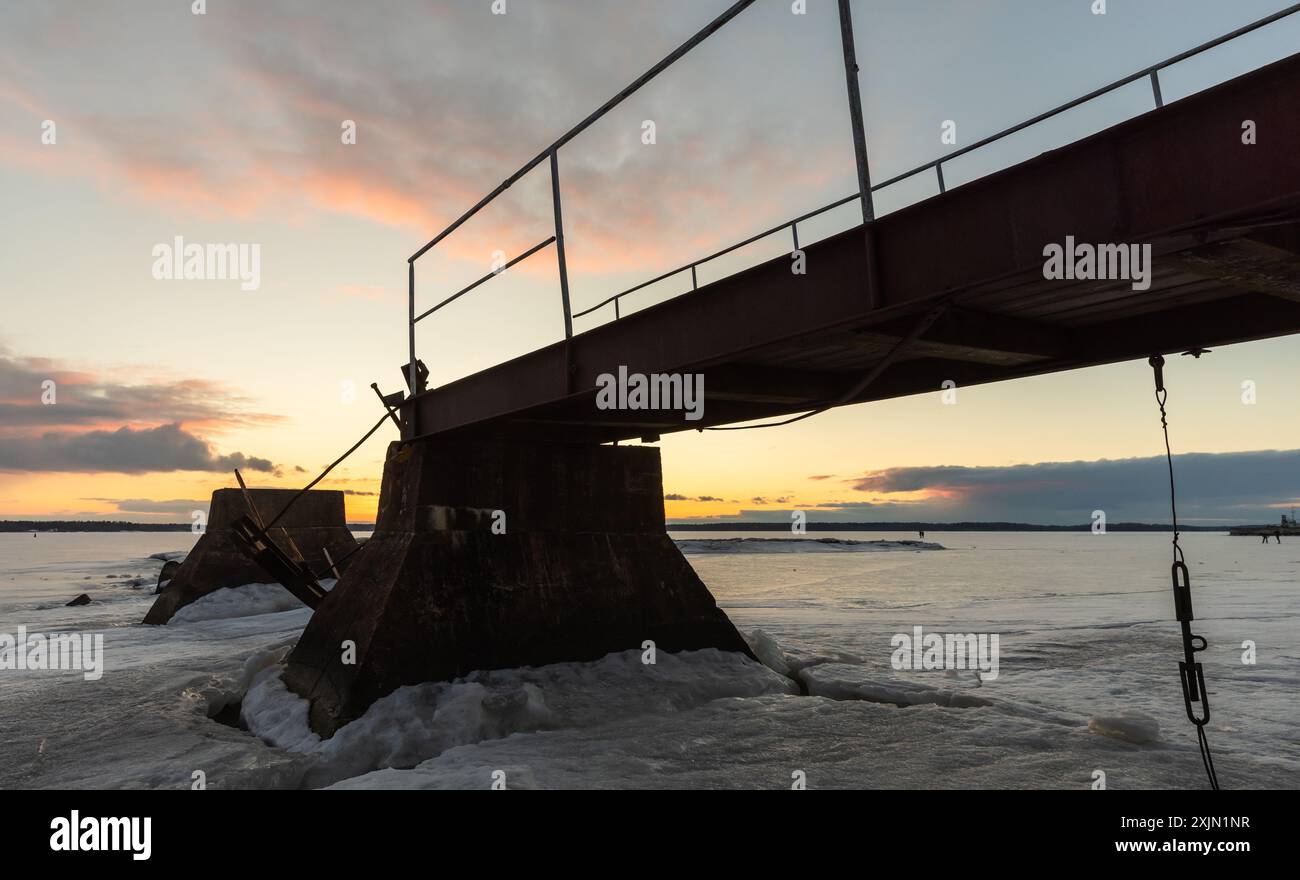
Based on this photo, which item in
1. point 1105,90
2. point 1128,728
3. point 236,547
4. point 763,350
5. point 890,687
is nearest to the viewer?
point 1105,90

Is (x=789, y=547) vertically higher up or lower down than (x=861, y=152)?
lower down

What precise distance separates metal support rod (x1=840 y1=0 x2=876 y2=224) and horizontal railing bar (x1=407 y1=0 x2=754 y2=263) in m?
1.06

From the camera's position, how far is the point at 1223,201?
425cm

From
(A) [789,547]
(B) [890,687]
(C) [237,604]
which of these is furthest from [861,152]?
(A) [789,547]

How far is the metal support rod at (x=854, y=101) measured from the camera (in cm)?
556

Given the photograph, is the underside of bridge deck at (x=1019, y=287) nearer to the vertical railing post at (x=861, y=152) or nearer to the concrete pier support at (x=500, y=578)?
the vertical railing post at (x=861, y=152)

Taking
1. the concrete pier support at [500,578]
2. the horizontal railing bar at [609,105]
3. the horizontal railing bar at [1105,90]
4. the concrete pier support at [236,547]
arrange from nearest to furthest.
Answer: the horizontal railing bar at [1105,90]
the horizontal railing bar at [609,105]
the concrete pier support at [500,578]
the concrete pier support at [236,547]

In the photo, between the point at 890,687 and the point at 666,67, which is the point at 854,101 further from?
the point at 890,687

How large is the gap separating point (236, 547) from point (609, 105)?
21.6 meters

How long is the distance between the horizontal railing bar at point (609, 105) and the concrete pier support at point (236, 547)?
658 inches

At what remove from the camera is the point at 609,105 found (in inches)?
314

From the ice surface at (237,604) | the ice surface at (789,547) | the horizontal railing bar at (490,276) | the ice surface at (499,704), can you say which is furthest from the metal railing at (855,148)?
the ice surface at (789,547)
